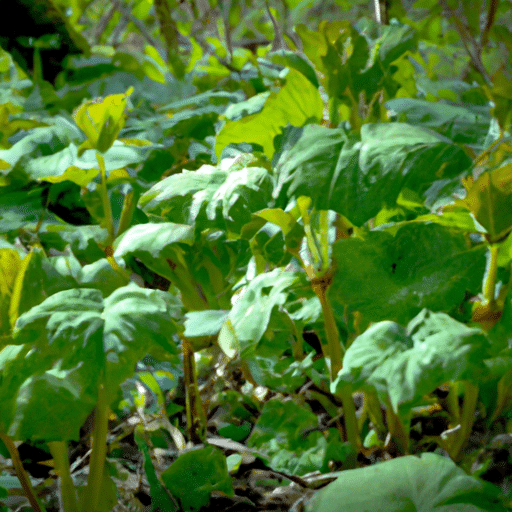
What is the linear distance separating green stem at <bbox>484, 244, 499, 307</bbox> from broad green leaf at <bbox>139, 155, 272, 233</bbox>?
0.23 metres

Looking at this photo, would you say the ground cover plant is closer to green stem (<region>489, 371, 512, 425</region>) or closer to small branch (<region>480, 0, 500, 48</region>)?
green stem (<region>489, 371, 512, 425</region>)

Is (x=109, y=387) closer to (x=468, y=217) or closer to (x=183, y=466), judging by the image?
(x=183, y=466)

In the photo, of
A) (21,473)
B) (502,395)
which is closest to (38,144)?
(21,473)

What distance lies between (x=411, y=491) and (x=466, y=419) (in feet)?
0.63

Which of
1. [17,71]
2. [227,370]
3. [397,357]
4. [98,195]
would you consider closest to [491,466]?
[397,357]


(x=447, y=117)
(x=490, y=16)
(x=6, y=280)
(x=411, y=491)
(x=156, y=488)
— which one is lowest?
(x=156, y=488)

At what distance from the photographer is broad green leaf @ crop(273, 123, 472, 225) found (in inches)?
19.7

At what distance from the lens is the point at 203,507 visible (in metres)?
0.61

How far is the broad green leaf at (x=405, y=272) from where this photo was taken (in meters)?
0.52

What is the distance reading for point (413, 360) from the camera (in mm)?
415

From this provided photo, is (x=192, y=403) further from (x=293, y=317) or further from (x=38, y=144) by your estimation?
(x=38, y=144)

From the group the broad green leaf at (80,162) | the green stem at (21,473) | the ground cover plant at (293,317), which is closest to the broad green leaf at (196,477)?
the ground cover plant at (293,317)

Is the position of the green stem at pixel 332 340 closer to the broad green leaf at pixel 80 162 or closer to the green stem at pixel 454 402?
the green stem at pixel 454 402

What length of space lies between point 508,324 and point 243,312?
269 millimetres
